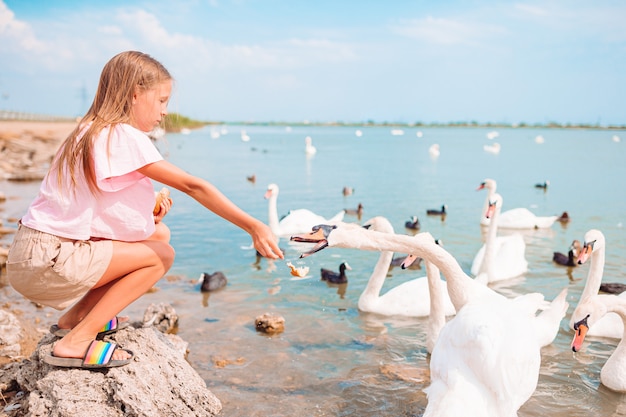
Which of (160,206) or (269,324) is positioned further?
(269,324)

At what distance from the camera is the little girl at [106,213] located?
352cm

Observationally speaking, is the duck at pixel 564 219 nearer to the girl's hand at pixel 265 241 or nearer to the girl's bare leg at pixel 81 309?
the girl's bare leg at pixel 81 309

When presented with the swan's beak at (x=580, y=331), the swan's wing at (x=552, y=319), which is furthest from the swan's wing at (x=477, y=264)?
the swan's beak at (x=580, y=331)

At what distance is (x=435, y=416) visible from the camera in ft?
11.6

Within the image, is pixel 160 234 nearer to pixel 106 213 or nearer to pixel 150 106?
pixel 106 213

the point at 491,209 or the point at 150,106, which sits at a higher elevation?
the point at 150,106

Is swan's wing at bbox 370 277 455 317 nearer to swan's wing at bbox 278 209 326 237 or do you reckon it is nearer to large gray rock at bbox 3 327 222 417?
large gray rock at bbox 3 327 222 417

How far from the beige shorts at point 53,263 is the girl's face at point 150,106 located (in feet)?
2.86

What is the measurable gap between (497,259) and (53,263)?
755cm

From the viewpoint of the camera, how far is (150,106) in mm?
3869

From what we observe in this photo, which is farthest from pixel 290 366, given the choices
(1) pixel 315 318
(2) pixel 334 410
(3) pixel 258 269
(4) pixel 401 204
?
(4) pixel 401 204

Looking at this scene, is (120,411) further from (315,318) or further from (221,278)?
(221,278)

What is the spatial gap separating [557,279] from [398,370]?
16.0ft

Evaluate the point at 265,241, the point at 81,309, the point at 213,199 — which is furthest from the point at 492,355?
the point at 81,309
